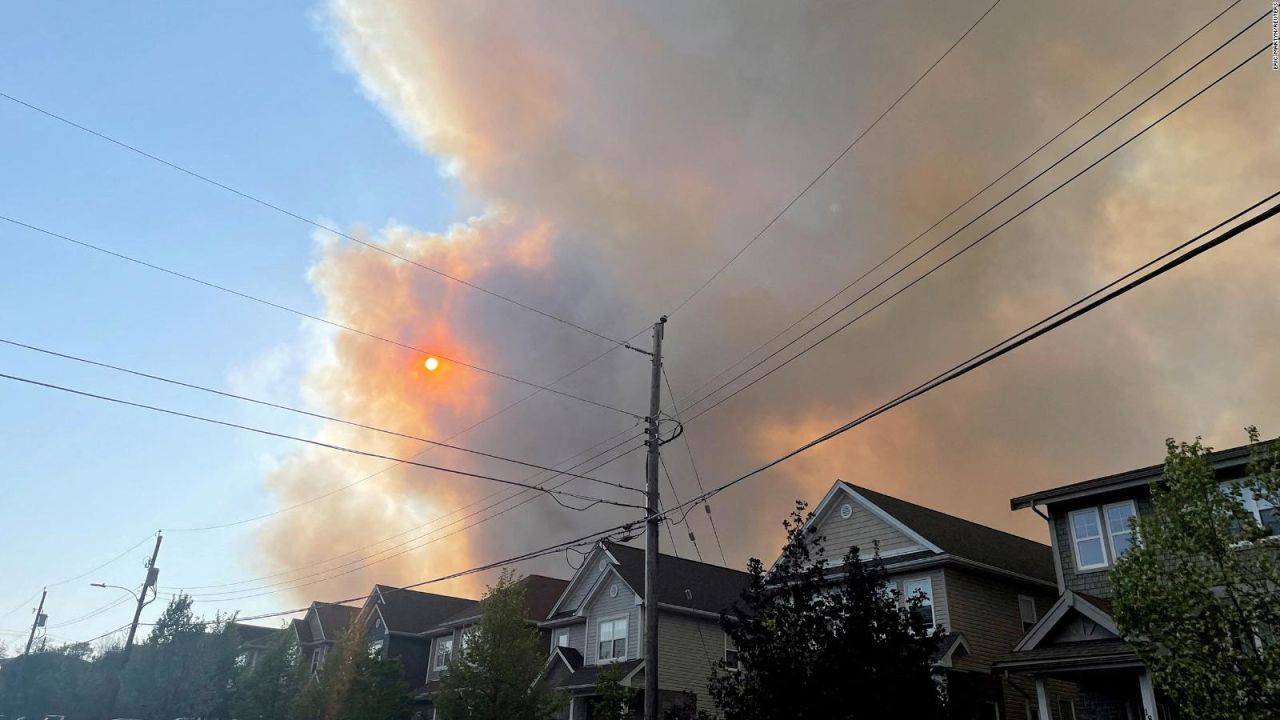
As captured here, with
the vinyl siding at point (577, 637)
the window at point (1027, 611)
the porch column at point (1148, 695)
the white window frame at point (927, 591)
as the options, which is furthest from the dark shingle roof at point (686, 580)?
the porch column at point (1148, 695)

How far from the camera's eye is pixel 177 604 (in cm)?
6856

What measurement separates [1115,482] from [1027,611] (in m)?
9.22

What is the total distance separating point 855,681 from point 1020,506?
48.2 feet

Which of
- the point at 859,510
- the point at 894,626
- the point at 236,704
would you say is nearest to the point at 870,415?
the point at 894,626

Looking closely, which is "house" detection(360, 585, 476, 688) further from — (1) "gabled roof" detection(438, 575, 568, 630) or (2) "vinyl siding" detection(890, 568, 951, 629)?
(2) "vinyl siding" detection(890, 568, 951, 629)

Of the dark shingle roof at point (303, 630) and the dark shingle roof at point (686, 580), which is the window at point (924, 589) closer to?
the dark shingle roof at point (686, 580)

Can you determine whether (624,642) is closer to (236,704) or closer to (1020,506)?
(1020,506)

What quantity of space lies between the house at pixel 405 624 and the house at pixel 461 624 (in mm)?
1029

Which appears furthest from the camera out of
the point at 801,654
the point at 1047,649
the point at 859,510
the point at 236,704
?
the point at 236,704

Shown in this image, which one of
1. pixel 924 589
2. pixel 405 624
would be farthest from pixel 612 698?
pixel 405 624

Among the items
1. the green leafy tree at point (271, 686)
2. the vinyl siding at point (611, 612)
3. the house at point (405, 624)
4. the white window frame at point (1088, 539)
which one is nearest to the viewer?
the white window frame at point (1088, 539)

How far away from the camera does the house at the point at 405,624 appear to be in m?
53.7

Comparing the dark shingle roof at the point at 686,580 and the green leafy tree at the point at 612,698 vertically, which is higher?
the dark shingle roof at the point at 686,580

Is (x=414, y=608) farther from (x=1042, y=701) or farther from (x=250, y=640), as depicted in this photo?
(x=1042, y=701)
